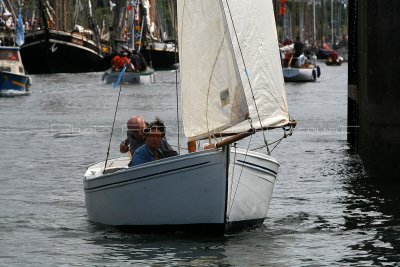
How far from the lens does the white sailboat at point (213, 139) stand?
15.4 metres

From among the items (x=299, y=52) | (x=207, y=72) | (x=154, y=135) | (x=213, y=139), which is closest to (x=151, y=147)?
(x=154, y=135)

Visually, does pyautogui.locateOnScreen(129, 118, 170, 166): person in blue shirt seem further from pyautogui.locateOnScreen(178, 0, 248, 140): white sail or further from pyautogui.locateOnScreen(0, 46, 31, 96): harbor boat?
pyautogui.locateOnScreen(0, 46, 31, 96): harbor boat

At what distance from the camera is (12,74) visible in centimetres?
5578

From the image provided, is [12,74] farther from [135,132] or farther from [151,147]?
[151,147]

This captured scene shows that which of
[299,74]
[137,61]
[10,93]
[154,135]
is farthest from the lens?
[137,61]

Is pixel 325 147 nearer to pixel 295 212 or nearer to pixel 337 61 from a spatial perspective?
pixel 295 212

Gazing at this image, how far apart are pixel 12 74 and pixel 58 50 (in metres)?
26.7

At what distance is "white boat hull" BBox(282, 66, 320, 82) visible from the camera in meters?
65.3

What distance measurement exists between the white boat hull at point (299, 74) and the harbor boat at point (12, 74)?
50.6 feet

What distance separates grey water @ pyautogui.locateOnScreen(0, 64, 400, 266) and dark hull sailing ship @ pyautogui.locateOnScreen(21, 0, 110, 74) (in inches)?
1599

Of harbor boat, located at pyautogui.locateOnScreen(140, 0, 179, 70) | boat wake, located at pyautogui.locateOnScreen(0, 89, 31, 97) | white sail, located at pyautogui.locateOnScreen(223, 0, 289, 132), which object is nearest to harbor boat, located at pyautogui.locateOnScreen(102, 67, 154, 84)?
boat wake, located at pyautogui.locateOnScreen(0, 89, 31, 97)

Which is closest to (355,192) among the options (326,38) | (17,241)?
(17,241)

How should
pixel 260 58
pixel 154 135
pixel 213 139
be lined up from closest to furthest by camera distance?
pixel 154 135 → pixel 213 139 → pixel 260 58

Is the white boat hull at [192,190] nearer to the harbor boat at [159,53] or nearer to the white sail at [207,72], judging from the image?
the white sail at [207,72]
